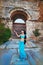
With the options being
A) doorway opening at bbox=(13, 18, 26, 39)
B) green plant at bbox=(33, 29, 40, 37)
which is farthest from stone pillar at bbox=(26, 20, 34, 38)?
doorway opening at bbox=(13, 18, 26, 39)

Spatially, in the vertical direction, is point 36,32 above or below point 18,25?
above

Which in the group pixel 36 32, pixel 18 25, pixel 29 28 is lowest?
pixel 18 25

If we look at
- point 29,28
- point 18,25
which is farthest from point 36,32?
point 18,25

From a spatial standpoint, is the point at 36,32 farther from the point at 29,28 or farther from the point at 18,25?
the point at 18,25

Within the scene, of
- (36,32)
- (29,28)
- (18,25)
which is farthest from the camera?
(18,25)

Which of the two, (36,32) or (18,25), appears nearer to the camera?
(36,32)

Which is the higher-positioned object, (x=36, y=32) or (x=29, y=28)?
(x=29, y=28)

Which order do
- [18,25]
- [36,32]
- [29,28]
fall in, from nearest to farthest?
[36,32], [29,28], [18,25]

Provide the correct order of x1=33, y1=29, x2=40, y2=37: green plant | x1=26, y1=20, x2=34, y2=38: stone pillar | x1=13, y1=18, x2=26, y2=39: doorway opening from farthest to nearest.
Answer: x1=13, y1=18, x2=26, y2=39: doorway opening
x1=26, y1=20, x2=34, y2=38: stone pillar
x1=33, y1=29, x2=40, y2=37: green plant

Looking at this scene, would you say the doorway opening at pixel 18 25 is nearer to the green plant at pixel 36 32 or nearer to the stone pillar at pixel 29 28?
the stone pillar at pixel 29 28

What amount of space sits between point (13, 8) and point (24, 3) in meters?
1.67

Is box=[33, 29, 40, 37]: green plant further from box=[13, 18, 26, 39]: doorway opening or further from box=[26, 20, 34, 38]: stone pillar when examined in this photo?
box=[13, 18, 26, 39]: doorway opening

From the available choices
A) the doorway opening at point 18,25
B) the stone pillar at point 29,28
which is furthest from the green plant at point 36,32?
the doorway opening at point 18,25

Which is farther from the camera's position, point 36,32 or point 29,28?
point 29,28
